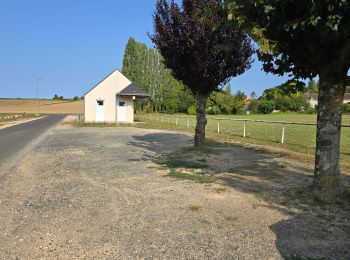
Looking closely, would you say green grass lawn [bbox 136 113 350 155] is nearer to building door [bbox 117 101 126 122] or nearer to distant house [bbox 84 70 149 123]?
building door [bbox 117 101 126 122]

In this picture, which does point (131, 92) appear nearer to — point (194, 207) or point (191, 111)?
point (194, 207)

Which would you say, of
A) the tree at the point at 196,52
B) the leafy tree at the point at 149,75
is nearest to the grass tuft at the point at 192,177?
the tree at the point at 196,52

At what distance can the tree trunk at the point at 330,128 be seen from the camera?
20.2 feet

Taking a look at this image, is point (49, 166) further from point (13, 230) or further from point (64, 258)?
point (64, 258)

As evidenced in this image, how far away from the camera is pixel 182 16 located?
12375mm

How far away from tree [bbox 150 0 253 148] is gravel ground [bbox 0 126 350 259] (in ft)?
15.2

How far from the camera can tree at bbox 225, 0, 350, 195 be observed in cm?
521

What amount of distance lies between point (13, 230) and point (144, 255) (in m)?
1.92

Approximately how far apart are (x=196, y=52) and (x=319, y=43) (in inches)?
263

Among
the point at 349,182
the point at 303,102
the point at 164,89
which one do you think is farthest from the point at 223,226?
the point at 303,102

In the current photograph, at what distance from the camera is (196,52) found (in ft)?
39.8

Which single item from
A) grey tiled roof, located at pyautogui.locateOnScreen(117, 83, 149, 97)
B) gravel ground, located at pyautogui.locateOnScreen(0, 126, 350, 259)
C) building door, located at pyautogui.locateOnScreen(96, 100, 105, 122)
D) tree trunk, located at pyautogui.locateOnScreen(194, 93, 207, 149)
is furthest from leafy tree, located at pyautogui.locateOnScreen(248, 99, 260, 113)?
gravel ground, located at pyautogui.locateOnScreen(0, 126, 350, 259)

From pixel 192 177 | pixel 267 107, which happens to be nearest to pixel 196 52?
pixel 192 177

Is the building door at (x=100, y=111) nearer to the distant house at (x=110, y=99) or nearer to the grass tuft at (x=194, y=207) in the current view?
the distant house at (x=110, y=99)
